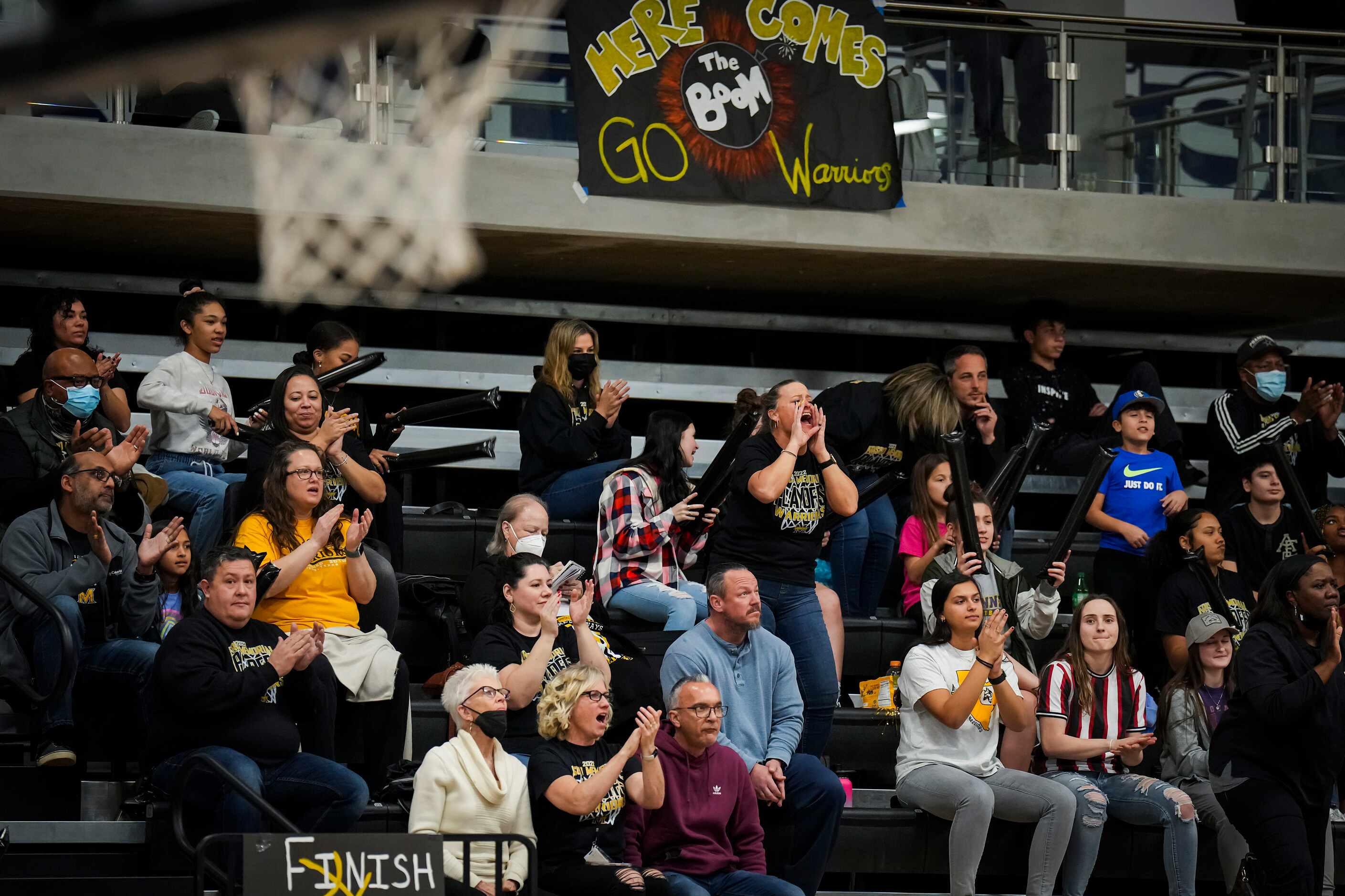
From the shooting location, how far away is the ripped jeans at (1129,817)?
5973mm

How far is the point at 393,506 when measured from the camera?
6762 millimetres

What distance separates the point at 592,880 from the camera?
16.0ft

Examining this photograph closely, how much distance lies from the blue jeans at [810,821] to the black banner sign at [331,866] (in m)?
1.76

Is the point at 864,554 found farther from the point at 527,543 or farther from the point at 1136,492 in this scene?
the point at 527,543

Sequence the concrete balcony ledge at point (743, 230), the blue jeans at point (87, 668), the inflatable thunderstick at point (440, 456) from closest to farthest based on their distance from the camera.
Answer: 1. the blue jeans at point (87, 668)
2. the inflatable thunderstick at point (440, 456)
3. the concrete balcony ledge at point (743, 230)

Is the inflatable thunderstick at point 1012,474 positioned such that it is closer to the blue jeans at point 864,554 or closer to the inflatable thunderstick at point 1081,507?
the inflatable thunderstick at point 1081,507

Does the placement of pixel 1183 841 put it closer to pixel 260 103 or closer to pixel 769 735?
pixel 769 735

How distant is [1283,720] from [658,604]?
7.94 ft

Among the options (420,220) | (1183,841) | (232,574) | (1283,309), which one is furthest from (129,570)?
(1283,309)

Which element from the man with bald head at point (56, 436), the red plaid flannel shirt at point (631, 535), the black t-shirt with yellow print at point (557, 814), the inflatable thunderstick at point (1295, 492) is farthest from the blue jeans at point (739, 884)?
the inflatable thunderstick at point (1295, 492)

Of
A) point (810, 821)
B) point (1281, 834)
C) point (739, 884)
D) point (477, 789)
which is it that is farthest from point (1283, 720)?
point (477, 789)

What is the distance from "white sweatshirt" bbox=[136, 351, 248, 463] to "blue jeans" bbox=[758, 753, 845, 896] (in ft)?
9.06

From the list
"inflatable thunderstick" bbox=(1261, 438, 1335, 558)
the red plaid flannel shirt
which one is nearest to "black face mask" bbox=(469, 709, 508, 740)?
the red plaid flannel shirt

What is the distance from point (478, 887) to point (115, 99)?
159 inches
